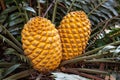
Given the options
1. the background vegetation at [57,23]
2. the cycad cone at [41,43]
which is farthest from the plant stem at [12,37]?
the cycad cone at [41,43]

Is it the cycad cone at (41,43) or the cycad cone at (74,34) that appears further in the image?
the cycad cone at (74,34)

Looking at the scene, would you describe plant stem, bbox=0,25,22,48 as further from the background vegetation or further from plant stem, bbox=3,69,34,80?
plant stem, bbox=3,69,34,80

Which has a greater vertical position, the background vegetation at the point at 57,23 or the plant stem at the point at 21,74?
the background vegetation at the point at 57,23

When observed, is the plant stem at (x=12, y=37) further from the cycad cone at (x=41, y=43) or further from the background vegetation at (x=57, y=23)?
the cycad cone at (x=41, y=43)

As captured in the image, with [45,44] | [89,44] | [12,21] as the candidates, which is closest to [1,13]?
[12,21]

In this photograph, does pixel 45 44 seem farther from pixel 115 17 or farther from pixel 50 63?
pixel 115 17

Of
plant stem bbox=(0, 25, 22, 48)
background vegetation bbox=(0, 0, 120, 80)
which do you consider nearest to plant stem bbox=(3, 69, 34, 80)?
background vegetation bbox=(0, 0, 120, 80)

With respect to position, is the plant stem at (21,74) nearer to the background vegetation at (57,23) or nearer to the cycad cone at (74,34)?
the background vegetation at (57,23)
